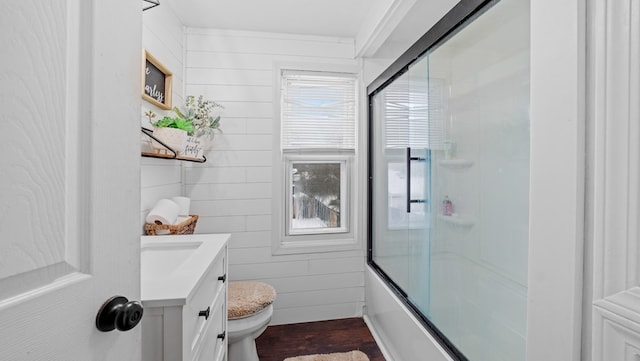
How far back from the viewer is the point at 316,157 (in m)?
2.49

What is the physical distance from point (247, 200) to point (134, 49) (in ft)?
5.79

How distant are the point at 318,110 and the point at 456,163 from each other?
128 centimetres

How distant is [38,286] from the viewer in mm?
421

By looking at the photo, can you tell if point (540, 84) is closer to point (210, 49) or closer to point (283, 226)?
point (283, 226)

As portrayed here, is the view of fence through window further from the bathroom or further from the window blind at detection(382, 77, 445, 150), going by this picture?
the bathroom

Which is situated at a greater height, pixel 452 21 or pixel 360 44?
pixel 360 44

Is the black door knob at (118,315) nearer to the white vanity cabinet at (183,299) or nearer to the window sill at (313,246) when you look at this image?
the white vanity cabinet at (183,299)

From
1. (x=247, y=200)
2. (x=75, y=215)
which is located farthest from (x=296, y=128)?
(x=75, y=215)

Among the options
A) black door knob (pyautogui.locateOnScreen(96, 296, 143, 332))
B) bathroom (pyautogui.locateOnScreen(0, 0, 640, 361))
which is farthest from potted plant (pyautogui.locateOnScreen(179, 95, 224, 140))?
black door knob (pyautogui.locateOnScreen(96, 296, 143, 332))

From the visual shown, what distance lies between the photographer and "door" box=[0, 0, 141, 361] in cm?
39

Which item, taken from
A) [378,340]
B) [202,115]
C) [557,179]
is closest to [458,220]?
[557,179]

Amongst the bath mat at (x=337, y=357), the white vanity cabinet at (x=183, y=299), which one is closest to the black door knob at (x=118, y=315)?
the white vanity cabinet at (x=183, y=299)

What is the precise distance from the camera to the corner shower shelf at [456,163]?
4.76 ft

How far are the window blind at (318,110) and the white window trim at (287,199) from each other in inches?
2.2
